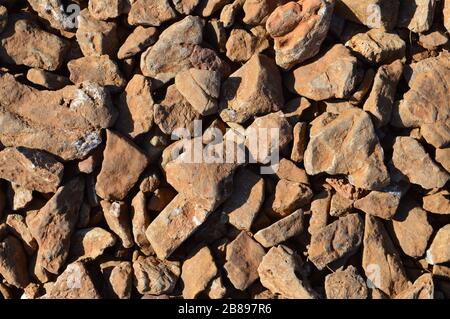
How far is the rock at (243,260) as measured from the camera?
342 centimetres

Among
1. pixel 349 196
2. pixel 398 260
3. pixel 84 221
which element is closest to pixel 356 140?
pixel 349 196

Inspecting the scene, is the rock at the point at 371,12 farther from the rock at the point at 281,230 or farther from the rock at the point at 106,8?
the rock at the point at 106,8

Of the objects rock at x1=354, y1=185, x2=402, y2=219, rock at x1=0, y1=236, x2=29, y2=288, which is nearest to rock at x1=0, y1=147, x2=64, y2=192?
rock at x1=0, y1=236, x2=29, y2=288

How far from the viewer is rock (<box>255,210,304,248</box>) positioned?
341 centimetres

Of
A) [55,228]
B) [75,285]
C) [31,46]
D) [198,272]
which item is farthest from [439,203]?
[31,46]

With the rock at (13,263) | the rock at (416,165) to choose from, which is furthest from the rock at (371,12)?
the rock at (13,263)

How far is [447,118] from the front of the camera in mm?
3434

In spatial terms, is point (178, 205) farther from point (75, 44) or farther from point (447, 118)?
point (447, 118)

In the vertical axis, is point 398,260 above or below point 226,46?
below

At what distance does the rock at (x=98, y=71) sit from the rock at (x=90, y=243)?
3.37ft

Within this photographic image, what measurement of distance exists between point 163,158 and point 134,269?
79cm

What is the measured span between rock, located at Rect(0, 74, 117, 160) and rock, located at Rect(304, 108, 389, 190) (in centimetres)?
A: 141

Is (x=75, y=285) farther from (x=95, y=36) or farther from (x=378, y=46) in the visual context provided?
(x=378, y=46)

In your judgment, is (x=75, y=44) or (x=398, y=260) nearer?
(x=398, y=260)
